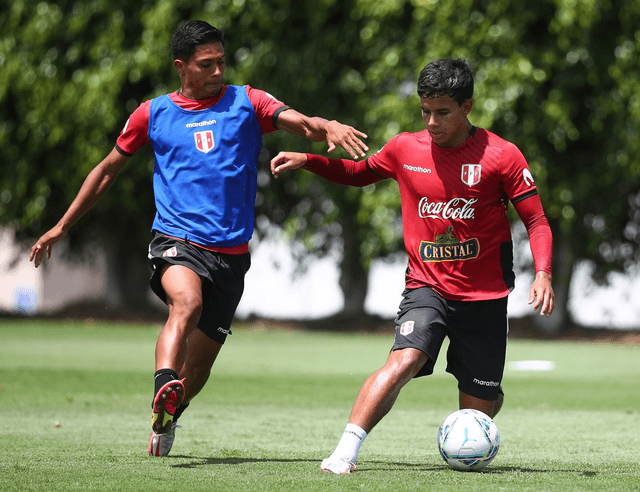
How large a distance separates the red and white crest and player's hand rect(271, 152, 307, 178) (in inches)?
38.3

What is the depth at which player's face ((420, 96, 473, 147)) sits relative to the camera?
575cm

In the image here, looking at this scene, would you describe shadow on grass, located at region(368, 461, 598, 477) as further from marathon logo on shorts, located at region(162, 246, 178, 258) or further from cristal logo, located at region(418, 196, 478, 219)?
marathon logo on shorts, located at region(162, 246, 178, 258)

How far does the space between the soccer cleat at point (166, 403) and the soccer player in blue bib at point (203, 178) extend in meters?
0.24

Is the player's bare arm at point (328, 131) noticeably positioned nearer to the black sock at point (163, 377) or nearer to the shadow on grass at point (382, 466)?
the black sock at point (163, 377)

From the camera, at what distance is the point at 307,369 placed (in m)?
14.9

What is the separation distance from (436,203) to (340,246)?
21.6 meters

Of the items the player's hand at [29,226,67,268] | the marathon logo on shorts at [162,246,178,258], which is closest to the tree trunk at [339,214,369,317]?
the player's hand at [29,226,67,268]

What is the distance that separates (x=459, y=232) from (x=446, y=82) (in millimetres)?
877

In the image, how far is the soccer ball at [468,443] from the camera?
5.66 m

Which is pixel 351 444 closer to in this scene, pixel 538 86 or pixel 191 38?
pixel 191 38

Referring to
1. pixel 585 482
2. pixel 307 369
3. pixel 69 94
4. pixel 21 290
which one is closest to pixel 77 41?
pixel 69 94

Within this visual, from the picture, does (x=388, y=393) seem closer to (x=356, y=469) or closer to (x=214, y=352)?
(x=356, y=469)

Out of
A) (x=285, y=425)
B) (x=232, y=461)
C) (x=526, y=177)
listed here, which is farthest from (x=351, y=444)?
(x=285, y=425)

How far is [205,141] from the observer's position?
6.30 meters
